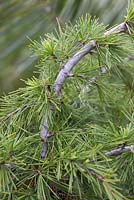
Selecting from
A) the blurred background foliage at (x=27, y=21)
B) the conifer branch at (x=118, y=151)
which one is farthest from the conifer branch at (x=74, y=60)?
the blurred background foliage at (x=27, y=21)

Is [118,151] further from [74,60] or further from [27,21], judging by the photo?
[27,21]

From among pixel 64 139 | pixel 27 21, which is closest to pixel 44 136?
pixel 64 139

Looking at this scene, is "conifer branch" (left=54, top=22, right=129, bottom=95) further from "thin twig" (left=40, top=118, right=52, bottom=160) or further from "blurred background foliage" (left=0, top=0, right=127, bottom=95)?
"blurred background foliage" (left=0, top=0, right=127, bottom=95)

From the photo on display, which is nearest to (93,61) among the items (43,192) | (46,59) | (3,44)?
(46,59)

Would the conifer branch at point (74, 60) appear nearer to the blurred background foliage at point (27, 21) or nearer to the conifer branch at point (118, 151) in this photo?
the conifer branch at point (118, 151)

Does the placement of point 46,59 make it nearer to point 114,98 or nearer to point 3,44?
point 114,98

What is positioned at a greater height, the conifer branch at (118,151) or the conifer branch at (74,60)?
the conifer branch at (74,60)
